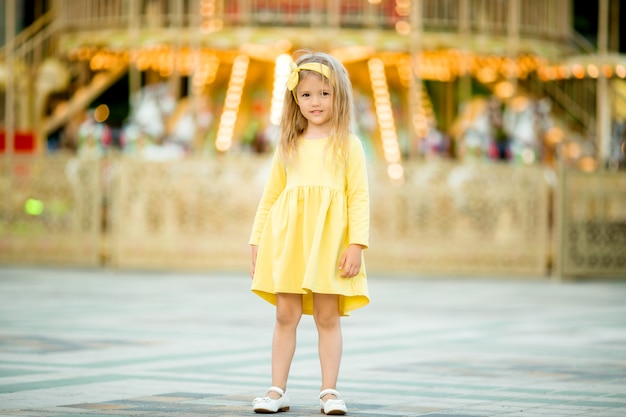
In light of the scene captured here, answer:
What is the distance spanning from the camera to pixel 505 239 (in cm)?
2036

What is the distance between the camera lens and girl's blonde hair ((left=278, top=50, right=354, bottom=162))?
6.76 meters

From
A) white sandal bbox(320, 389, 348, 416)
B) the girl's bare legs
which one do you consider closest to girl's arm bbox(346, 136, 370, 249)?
the girl's bare legs

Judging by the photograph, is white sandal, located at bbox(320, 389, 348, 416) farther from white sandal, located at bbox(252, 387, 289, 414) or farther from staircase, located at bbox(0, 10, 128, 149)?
staircase, located at bbox(0, 10, 128, 149)

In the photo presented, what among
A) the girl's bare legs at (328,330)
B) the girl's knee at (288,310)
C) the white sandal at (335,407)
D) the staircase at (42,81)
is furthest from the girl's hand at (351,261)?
the staircase at (42,81)

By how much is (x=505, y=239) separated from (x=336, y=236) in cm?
1392

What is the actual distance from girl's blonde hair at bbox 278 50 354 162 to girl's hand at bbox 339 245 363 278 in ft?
1.42

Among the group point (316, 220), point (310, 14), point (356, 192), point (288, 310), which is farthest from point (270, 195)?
point (310, 14)

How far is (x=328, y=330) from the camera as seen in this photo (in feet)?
22.4

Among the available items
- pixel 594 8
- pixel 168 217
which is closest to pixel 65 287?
pixel 168 217

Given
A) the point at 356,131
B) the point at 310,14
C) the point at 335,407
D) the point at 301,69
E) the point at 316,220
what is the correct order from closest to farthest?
the point at 335,407
the point at 316,220
the point at 301,69
the point at 310,14
the point at 356,131

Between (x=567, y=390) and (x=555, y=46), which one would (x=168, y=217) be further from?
(x=567, y=390)

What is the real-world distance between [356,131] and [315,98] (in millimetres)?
17686

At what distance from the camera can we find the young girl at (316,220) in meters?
6.67

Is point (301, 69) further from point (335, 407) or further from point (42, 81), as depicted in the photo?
point (42, 81)
